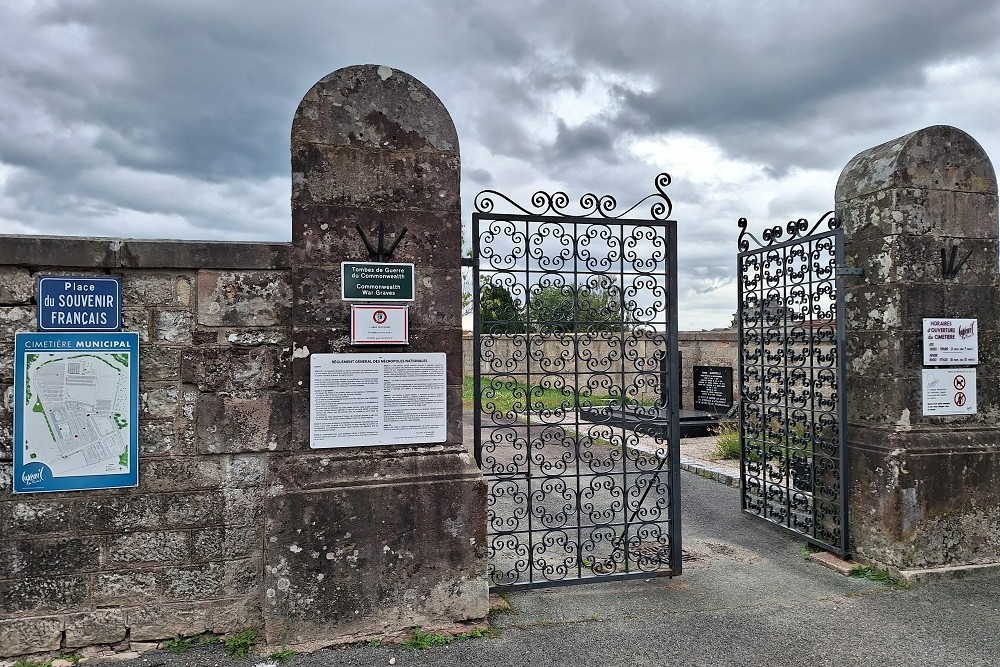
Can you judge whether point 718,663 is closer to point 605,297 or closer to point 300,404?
point 605,297

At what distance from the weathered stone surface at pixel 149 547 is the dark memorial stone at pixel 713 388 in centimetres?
1119

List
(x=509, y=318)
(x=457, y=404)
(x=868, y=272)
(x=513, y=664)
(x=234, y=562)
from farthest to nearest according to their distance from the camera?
(x=868, y=272)
(x=509, y=318)
(x=457, y=404)
(x=234, y=562)
(x=513, y=664)

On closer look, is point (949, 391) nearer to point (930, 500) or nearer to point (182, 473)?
point (930, 500)

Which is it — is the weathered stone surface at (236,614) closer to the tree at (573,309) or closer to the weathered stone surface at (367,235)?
the weathered stone surface at (367,235)

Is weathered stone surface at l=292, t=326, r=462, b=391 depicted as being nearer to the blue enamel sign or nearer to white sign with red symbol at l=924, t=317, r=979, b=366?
the blue enamel sign

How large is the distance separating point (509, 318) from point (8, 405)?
9.99ft

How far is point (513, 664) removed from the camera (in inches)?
138

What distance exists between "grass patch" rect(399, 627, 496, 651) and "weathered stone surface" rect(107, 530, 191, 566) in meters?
1.41

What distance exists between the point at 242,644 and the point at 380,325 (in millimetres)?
2027

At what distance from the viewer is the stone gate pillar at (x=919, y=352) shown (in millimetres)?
4746

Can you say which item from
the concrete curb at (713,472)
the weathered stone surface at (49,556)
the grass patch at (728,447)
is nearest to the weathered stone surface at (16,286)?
the weathered stone surface at (49,556)

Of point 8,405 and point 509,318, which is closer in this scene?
point 8,405

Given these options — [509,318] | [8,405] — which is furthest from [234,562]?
[509,318]

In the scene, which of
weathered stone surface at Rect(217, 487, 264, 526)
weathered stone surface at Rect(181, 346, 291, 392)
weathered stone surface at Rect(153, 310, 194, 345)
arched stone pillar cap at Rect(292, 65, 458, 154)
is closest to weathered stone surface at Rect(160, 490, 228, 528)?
weathered stone surface at Rect(217, 487, 264, 526)
